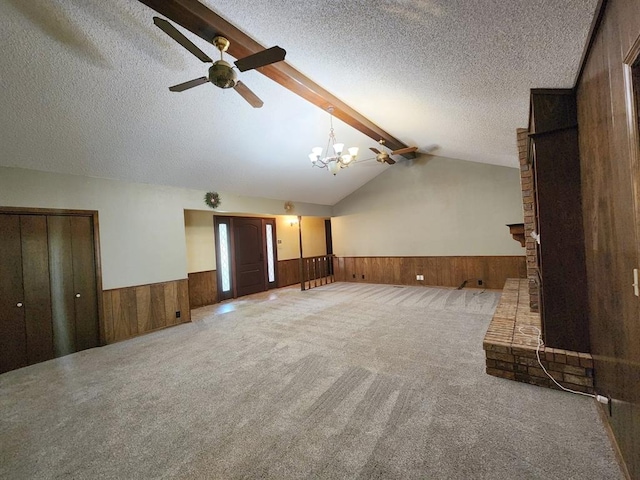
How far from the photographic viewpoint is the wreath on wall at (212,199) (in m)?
5.04

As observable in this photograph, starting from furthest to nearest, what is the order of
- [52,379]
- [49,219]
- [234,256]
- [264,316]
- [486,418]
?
[234,256] → [264,316] → [49,219] → [52,379] → [486,418]

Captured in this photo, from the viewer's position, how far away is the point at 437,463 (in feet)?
4.90

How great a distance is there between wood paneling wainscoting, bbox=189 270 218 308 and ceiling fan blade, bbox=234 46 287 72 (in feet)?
15.9

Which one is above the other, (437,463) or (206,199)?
(206,199)

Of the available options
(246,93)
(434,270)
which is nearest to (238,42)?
(246,93)

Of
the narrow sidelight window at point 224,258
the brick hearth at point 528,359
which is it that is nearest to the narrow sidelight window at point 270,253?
the narrow sidelight window at point 224,258

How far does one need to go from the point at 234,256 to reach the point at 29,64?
15.8 ft

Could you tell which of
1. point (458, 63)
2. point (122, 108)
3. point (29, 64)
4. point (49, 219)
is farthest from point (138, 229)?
point (458, 63)

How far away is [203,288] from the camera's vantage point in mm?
5980

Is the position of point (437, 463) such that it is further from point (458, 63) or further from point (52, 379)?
point (52, 379)

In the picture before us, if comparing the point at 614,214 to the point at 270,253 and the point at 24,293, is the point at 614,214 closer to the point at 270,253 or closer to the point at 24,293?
the point at 24,293

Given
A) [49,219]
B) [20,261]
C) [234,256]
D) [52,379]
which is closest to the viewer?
[52,379]

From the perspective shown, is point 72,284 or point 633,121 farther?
point 72,284

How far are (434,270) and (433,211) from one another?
147cm
